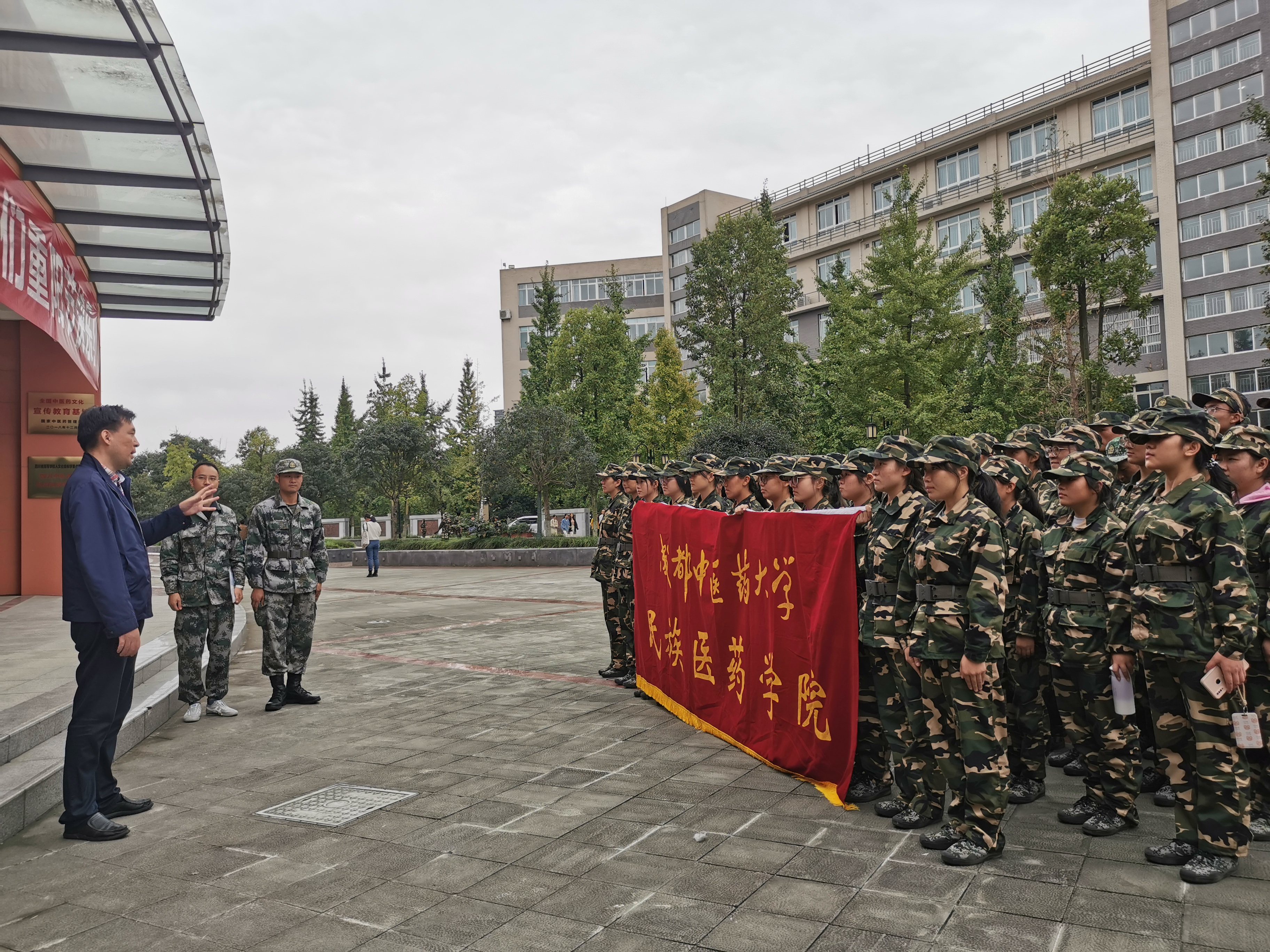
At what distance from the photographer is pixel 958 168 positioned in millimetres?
43969

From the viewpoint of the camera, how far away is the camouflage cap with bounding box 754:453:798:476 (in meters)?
6.04

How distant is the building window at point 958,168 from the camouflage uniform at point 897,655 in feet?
143

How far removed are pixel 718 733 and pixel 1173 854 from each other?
2.93 meters

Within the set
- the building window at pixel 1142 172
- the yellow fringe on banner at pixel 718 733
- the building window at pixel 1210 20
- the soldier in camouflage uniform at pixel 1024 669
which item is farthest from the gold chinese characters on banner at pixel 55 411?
the building window at pixel 1210 20

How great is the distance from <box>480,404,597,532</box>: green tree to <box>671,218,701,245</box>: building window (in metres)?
32.2

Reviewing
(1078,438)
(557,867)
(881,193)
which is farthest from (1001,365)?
(881,193)

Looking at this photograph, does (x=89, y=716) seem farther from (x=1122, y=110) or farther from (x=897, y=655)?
(x=1122, y=110)

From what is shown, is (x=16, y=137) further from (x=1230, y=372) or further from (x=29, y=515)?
(x=1230, y=372)

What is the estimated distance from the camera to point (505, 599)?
1692 centimetres

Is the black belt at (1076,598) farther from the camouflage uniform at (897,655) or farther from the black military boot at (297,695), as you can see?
the black military boot at (297,695)

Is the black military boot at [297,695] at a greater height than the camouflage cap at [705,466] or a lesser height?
lesser

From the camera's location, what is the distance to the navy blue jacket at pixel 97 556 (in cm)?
438

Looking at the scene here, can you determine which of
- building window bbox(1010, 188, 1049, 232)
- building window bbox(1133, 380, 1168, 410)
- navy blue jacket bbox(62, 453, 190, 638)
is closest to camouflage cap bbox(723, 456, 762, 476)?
navy blue jacket bbox(62, 453, 190, 638)

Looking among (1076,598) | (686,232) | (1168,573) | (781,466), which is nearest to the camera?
(1168,573)
